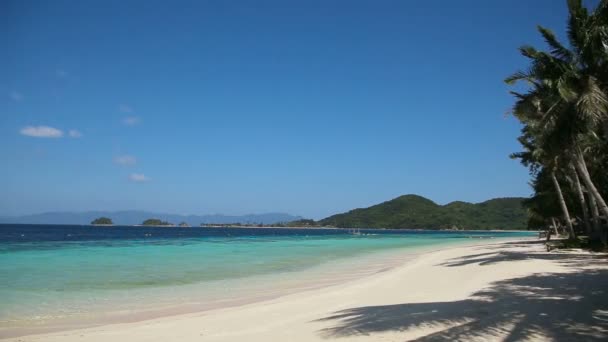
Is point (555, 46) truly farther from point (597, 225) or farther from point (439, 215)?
point (439, 215)

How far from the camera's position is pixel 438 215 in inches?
6432

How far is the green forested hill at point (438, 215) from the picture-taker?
15000 cm

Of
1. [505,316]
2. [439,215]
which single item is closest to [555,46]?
[505,316]

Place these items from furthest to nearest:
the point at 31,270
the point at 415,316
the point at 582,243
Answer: the point at 582,243, the point at 31,270, the point at 415,316

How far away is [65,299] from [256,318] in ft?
21.6

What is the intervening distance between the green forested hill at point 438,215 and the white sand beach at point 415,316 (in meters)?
143

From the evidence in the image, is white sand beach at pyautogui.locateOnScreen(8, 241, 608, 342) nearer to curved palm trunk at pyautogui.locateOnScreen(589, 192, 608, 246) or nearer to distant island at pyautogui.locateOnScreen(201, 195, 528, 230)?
curved palm trunk at pyautogui.locateOnScreen(589, 192, 608, 246)

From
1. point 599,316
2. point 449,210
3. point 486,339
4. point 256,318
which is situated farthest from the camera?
point 449,210

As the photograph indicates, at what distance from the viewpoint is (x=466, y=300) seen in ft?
29.2

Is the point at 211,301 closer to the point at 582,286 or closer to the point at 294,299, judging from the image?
the point at 294,299

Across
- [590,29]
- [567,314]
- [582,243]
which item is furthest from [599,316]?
[582,243]

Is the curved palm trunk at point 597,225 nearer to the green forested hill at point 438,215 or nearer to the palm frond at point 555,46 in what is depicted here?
the palm frond at point 555,46

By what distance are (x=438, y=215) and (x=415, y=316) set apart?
165m

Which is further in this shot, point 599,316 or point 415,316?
point 415,316
